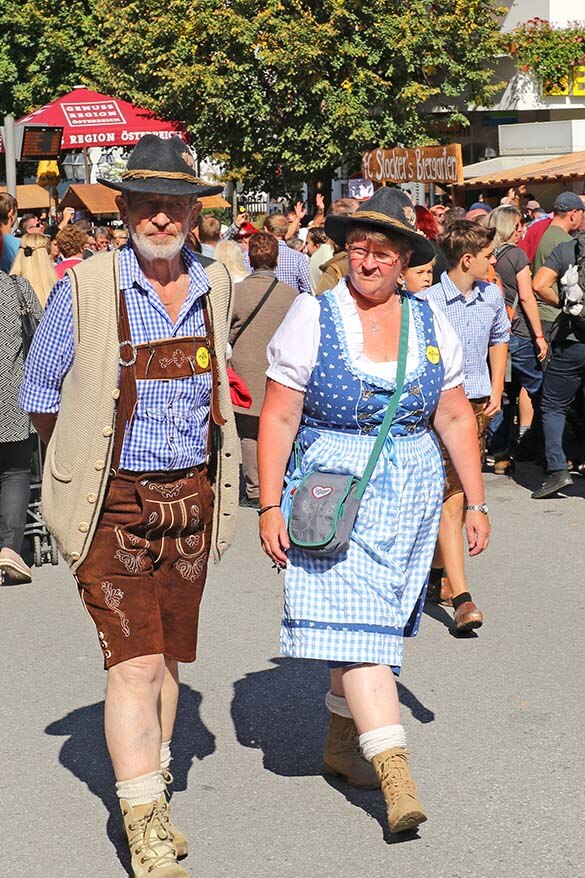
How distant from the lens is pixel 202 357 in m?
4.09

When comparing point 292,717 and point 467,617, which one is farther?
point 467,617

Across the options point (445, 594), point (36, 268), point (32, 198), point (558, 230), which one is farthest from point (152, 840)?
point (32, 198)

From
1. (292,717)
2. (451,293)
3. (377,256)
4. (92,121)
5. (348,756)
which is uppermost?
(92,121)

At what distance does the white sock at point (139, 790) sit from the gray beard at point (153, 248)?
1.41 metres

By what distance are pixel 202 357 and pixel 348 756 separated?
1405mm

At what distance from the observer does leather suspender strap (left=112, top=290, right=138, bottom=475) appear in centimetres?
396

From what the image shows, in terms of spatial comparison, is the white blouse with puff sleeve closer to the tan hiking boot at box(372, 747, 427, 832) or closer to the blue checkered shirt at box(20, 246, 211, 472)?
the blue checkered shirt at box(20, 246, 211, 472)

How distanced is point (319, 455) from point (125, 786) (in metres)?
1.10

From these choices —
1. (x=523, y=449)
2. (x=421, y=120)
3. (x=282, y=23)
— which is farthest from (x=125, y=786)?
(x=421, y=120)

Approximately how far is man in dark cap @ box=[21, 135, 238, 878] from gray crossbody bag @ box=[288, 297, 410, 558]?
29 centimetres

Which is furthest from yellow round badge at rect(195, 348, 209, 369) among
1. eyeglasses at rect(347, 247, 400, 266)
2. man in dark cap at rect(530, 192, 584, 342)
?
man in dark cap at rect(530, 192, 584, 342)

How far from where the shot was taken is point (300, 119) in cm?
2712

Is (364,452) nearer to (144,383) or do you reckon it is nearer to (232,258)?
(144,383)

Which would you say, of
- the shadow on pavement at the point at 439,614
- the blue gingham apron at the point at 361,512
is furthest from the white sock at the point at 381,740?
the shadow on pavement at the point at 439,614
